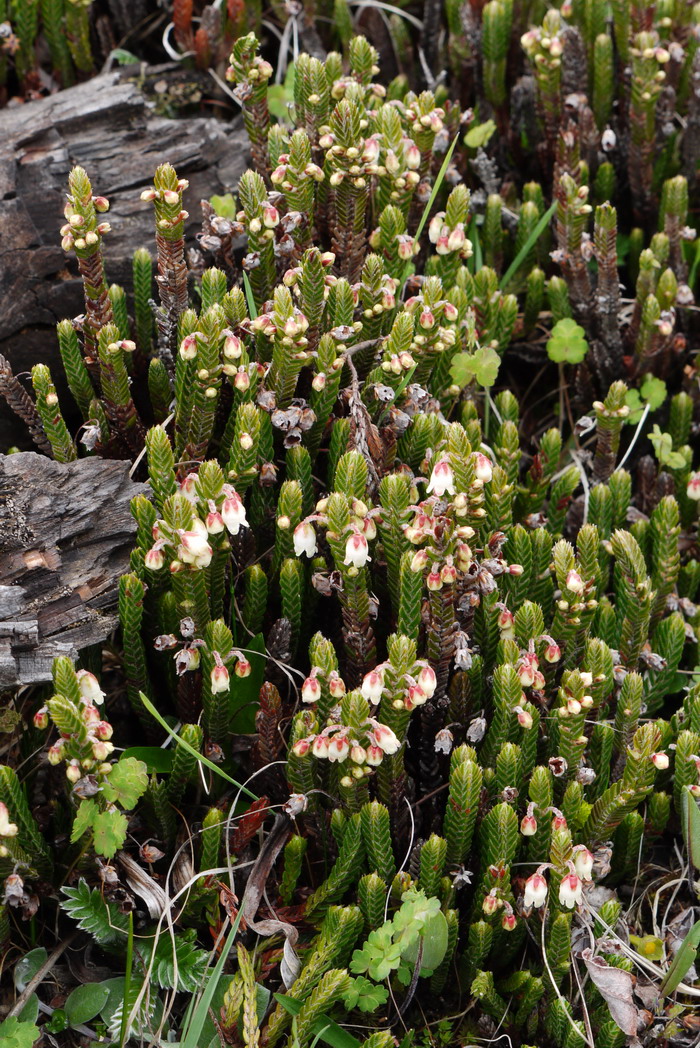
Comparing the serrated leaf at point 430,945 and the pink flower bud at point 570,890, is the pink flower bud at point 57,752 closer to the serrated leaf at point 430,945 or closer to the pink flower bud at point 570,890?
the serrated leaf at point 430,945

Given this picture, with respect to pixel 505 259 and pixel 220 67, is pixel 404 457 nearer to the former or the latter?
pixel 505 259

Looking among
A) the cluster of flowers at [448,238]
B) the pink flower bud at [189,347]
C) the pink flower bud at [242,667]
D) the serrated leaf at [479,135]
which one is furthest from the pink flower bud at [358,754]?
the serrated leaf at [479,135]

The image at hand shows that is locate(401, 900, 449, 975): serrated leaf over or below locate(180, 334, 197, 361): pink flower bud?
below

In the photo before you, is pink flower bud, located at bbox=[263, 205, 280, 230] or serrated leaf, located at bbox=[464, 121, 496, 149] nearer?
pink flower bud, located at bbox=[263, 205, 280, 230]

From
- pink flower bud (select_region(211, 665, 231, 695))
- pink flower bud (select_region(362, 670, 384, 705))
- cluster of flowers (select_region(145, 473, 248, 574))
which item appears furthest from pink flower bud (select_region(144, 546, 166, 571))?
pink flower bud (select_region(362, 670, 384, 705))

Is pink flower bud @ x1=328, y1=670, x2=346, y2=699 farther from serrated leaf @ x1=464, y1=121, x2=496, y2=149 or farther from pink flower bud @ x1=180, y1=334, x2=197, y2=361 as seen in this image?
serrated leaf @ x1=464, y1=121, x2=496, y2=149

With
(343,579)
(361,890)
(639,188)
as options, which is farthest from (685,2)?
(361,890)

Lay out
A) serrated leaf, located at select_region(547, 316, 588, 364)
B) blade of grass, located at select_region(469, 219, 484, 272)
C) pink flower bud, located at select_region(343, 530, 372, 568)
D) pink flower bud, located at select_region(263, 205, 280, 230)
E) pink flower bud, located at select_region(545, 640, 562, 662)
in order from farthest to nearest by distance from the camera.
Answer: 1. blade of grass, located at select_region(469, 219, 484, 272)
2. serrated leaf, located at select_region(547, 316, 588, 364)
3. pink flower bud, located at select_region(263, 205, 280, 230)
4. pink flower bud, located at select_region(545, 640, 562, 662)
5. pink flower bud, located at select_region(343, 530, 372, 568)
